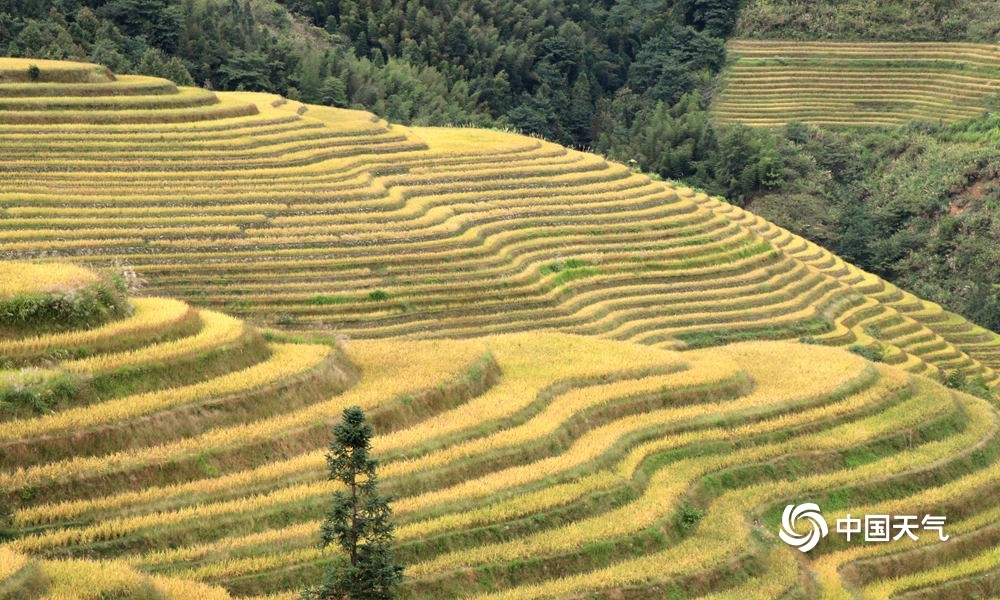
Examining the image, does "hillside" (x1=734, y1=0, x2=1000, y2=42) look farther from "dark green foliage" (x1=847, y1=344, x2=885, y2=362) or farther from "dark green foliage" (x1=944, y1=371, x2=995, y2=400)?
"dark green foliage" (x1=847, y1=344, x2=885, y2=362)

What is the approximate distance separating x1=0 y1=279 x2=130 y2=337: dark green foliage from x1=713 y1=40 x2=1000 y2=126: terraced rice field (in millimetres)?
50575

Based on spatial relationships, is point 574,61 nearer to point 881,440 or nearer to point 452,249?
point 452,249

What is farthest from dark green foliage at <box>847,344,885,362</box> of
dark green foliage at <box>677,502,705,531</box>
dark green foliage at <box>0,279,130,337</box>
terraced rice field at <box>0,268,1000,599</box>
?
dark green foliage at <box>0,279,130,337</box>

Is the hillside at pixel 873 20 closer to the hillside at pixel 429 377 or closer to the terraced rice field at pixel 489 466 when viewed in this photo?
the hillside at pixel 429 377

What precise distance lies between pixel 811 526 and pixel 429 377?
6077mm

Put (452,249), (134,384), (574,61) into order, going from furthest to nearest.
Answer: (574,61) → (452,249) → (134,384)

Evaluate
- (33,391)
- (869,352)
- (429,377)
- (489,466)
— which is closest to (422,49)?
(869,352)

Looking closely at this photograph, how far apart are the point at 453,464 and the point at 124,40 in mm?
37144

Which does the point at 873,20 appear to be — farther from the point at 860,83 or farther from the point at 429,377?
the point at 429,377

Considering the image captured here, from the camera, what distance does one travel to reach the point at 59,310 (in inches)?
750

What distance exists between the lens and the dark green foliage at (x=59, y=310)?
61.1 ft

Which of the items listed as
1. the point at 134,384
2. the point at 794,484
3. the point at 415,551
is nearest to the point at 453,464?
the point at 415,551

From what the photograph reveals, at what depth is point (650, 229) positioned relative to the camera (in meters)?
40.3

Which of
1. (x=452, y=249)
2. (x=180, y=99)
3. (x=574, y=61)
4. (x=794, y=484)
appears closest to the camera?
(x=794, y=484)
